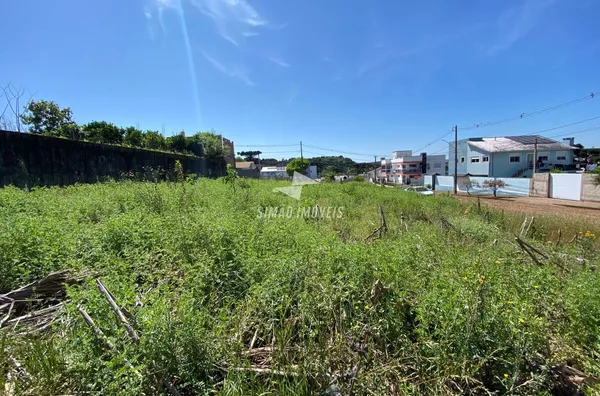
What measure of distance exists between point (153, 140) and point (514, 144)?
37715 mm

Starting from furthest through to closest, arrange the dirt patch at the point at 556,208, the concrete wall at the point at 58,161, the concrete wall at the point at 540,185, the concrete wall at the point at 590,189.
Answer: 1. the concrete wall at the point at 540,185
2. the concrete wall at the point at 590,189
3. the dirt patch at the point at 556,208
4. the concrete wall at the point at 58,161

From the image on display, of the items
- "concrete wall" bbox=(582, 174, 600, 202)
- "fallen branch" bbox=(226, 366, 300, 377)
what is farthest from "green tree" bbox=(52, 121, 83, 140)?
"concrete wall" bbox=(582, 174, 600, 202)

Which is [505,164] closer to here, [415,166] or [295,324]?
[415,166]

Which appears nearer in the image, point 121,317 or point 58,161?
point 121,317

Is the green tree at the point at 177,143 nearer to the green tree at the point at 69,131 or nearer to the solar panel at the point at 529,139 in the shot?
the green tree at the point at 69,131

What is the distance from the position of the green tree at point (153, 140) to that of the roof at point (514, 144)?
34.1m

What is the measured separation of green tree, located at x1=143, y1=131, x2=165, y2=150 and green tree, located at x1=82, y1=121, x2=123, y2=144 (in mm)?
1416

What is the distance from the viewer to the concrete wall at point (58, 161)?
659 centimetres

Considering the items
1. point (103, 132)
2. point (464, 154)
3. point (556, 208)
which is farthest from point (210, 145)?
point (464, 154)

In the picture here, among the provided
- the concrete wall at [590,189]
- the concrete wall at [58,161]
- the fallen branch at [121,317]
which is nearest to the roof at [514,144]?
the concrete wall at [590,189]

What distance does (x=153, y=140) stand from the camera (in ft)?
48.8

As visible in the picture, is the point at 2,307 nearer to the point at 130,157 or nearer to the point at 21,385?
the point at 21,385

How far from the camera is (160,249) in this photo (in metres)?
2.62

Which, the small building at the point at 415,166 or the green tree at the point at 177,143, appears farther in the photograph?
the small building at the point at 415,166
